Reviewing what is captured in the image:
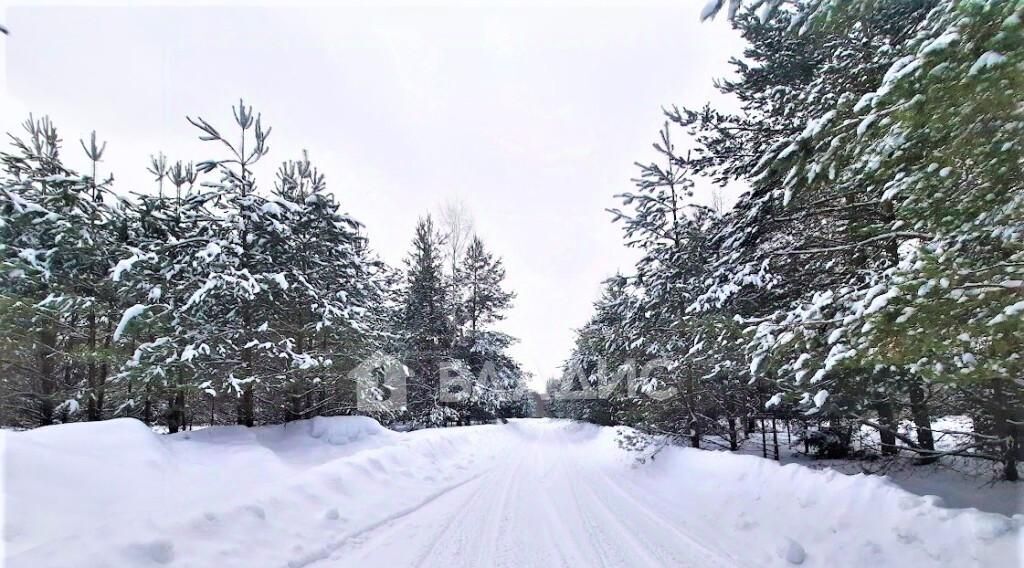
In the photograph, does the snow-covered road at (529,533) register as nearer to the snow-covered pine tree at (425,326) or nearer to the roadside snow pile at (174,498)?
the roadside snow pile at (174,498)

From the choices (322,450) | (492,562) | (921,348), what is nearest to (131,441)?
(322,450)

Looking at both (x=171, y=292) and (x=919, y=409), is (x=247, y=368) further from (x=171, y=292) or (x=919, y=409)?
(x=919, y=409)

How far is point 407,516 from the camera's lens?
19.4ft

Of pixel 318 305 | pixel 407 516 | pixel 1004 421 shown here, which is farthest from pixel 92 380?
pixel 1004 421

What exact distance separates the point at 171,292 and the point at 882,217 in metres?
14.2

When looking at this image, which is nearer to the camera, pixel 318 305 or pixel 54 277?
pixel 54 277

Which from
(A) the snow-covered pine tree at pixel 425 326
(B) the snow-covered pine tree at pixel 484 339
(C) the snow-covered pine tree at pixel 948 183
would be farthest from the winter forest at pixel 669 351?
(B) the snow-covered pine tree at pixel 484 339

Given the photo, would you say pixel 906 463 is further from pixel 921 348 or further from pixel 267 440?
pixel 267 440

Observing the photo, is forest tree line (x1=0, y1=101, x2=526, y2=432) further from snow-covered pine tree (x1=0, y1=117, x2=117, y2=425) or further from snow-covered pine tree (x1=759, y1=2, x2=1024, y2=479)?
snow-covered pine tree (x1=759, y1=2, x2=1024, y2=479)

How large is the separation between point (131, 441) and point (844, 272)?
38.3 ft

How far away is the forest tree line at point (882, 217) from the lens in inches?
130

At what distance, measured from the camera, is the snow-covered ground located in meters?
3.46

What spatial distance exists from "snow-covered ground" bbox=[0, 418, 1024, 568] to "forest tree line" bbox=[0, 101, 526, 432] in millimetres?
2142

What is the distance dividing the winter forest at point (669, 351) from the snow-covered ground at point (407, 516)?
42mm
